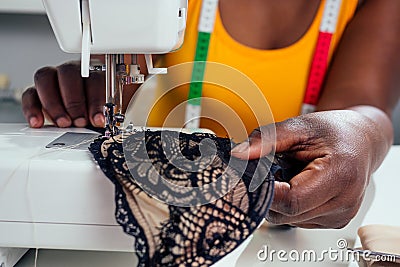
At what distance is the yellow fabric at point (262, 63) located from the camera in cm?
128

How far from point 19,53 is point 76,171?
1561 millimetres

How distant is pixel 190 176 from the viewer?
0.61 meters

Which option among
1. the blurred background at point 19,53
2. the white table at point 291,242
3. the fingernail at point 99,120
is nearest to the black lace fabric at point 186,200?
the white table at point 291,242

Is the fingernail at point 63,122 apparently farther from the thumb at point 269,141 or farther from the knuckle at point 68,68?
the thumb at point 269,141

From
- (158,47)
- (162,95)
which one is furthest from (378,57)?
(158,47)

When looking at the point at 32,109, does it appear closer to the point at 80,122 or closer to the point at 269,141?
the point at 80,122

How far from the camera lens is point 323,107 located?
1223 millimetres

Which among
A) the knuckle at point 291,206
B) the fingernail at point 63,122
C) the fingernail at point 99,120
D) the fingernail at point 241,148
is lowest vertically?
the fingernail at point 63,122

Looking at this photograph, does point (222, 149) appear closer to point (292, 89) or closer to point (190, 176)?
point (190, 176)

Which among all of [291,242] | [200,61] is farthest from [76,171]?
[200,61]

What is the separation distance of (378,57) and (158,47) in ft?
2.00

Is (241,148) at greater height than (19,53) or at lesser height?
greater

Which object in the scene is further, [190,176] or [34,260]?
[34,260]

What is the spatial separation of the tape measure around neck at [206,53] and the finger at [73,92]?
1.01 feet
